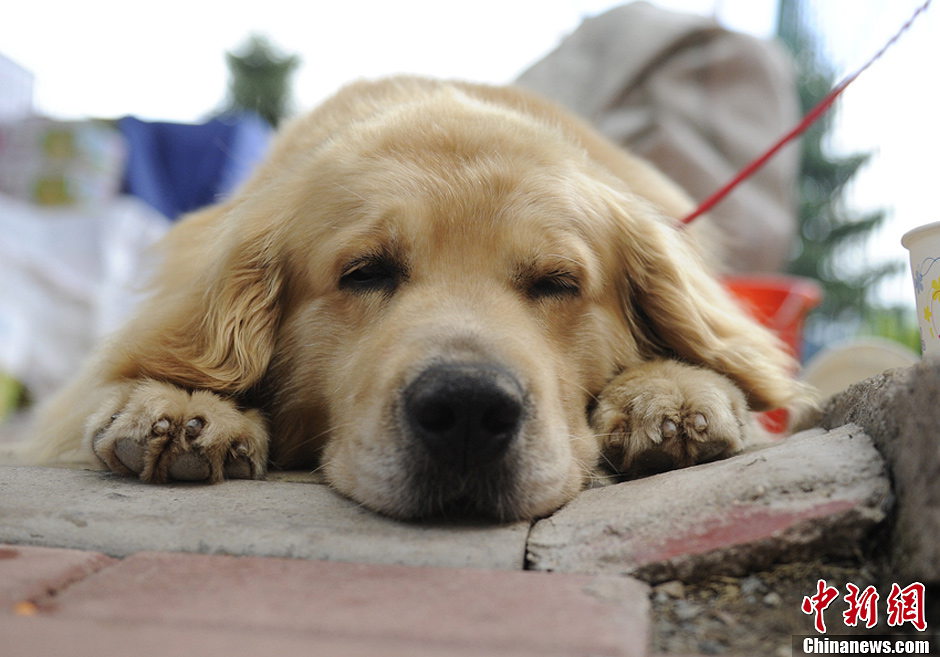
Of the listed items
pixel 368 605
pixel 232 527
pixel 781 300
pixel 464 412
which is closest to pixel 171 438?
pixel 232 527

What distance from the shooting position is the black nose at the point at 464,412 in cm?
196

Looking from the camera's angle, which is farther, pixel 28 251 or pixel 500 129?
pixel 28 251

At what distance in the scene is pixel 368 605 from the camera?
4.62ft

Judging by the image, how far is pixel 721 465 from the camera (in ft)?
6.76

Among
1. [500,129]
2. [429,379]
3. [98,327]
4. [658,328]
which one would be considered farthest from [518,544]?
[98,327]

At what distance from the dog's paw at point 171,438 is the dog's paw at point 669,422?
3.63 feet

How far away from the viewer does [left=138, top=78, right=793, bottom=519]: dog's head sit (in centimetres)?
205

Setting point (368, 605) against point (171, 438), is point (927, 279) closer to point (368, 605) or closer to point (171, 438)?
point (368, 605)

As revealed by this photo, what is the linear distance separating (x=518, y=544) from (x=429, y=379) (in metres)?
0.46

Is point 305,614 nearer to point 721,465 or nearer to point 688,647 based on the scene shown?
point 688,647

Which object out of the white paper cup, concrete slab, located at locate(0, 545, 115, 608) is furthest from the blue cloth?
the white paper cup

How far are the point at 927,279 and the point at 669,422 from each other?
788 mm

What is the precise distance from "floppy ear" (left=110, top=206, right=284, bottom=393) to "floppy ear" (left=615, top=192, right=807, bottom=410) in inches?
52.6

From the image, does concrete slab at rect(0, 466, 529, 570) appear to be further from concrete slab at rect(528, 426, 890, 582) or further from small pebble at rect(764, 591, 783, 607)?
small pebble at rect(764, 591, 783, 607)
